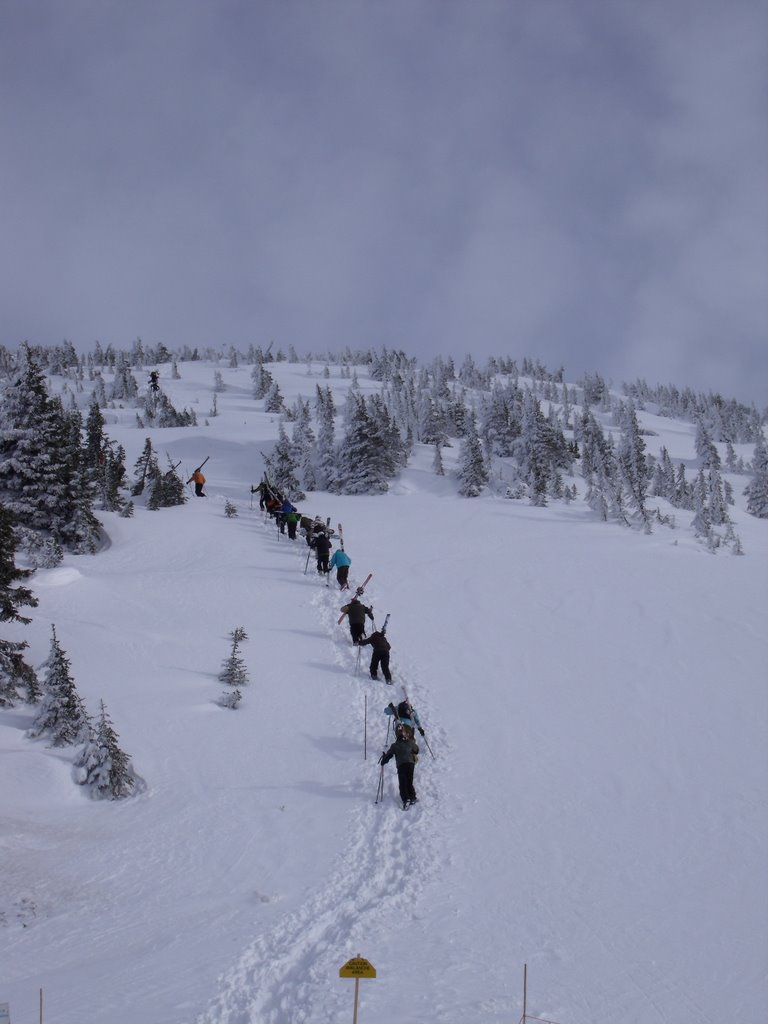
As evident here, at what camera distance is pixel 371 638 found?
48.0 feet

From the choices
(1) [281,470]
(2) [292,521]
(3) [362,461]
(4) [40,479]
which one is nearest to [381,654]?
(2) [292,521]

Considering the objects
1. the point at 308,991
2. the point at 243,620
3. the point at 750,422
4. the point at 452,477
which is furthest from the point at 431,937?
the point at 750,422

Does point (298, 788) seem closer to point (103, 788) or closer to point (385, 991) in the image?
point (103, 788)

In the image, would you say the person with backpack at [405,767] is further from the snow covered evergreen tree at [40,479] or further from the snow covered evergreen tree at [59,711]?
the snow covered evergreen tree at [40,479]

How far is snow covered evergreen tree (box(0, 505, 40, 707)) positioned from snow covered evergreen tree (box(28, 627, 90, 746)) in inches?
32.3

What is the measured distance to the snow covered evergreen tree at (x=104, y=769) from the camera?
9633mm

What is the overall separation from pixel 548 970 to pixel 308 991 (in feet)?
7.69

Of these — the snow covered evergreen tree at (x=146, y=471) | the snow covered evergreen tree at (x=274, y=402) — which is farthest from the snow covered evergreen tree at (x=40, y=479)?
the snow covered evergreen tree at (x=274, y=402)

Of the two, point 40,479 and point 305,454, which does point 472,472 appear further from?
point 40,479

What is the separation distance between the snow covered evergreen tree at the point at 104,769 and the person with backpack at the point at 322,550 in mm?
12180

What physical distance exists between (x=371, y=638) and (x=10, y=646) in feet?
23.8

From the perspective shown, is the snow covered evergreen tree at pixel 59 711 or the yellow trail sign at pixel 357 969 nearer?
the yellow trail sign at pixel 357 969

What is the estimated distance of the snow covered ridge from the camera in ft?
20.0

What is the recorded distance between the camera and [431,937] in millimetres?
6715
